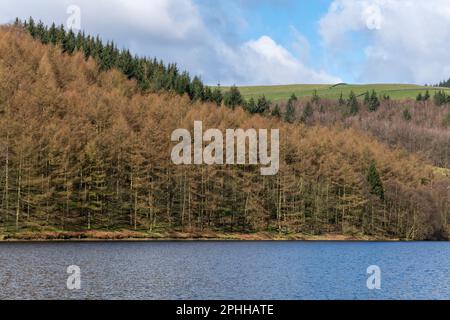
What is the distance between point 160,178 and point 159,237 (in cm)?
1443

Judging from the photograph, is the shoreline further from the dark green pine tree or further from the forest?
the dark green pine tree

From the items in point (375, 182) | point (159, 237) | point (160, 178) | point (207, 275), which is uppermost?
point (375, 182)

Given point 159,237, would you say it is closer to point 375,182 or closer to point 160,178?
point 160,178

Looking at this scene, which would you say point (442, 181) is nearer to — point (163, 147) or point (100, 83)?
point (163, 147)

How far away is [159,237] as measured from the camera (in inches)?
4375

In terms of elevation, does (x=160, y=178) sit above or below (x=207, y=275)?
above

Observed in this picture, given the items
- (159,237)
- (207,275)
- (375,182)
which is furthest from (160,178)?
(207,275)

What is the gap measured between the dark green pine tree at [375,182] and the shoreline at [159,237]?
1175 centimetres

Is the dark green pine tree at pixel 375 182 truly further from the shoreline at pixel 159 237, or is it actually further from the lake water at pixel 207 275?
the lake water at pixel 207 275

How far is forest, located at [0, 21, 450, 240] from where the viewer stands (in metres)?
103

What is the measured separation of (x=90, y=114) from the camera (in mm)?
128750

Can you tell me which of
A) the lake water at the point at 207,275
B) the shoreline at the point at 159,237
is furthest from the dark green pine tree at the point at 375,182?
the lake water at the point at 207,275

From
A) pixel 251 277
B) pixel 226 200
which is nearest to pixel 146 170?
pixel 226 200

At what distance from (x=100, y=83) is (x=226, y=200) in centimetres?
8105
